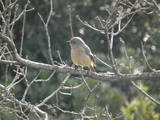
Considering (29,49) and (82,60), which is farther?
(29,49)

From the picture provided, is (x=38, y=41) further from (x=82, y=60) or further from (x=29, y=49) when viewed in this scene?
(x=82, y=60)

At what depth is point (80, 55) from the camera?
8.98m

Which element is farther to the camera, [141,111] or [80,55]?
[80,55]

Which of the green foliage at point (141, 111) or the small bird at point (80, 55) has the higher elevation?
the green foliage at point (141, 111)

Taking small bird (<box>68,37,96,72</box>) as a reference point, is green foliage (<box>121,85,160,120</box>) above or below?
above

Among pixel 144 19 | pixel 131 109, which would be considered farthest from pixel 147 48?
pixel 131 109

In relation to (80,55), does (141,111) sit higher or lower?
higher

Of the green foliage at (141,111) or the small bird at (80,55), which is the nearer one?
the green foliage at (141,111)

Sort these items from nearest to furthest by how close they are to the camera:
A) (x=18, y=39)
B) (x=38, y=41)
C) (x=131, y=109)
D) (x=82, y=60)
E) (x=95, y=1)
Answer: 1. (x=131, y=109)
2. (x=82, y=60)
3. (x=18, y=39)
4. (x=38, y=41)
5. (x=95, y=1)

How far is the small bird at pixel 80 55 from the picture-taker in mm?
8875

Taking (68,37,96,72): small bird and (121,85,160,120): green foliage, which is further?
(68,37,96,72): small bird

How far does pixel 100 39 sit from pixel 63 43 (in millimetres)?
897

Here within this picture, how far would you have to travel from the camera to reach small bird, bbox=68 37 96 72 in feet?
29.1

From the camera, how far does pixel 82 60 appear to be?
894 centimetres
